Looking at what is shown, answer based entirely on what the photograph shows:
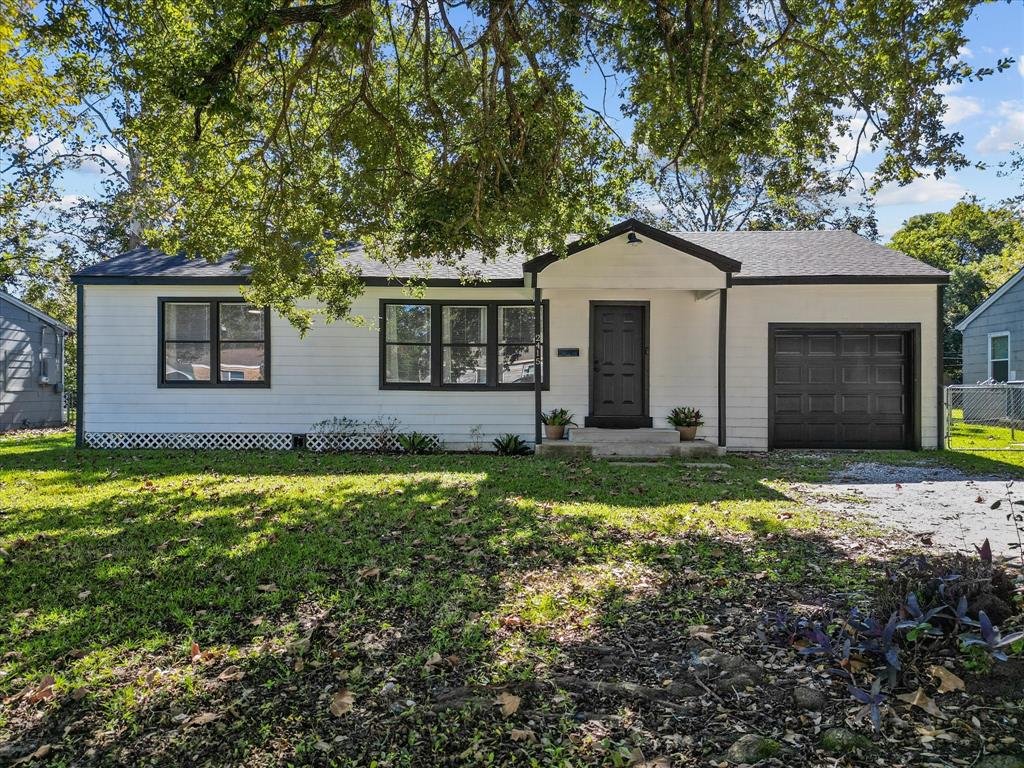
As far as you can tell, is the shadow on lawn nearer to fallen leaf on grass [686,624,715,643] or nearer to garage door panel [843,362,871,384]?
fallen leaf on grass [686,624,715,643]

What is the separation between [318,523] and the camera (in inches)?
243

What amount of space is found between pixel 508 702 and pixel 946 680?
186 centimetres

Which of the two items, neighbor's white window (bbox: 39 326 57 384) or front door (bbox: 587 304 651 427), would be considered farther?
neighbor's white window (bbox: 39 326 57 384)

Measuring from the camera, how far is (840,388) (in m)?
12.4

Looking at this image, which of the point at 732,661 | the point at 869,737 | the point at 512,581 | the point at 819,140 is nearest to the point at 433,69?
the point at 819,140

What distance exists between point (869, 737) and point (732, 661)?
0.72 m

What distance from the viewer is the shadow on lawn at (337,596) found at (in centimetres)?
283

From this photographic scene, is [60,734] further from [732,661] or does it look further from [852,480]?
[852,480]

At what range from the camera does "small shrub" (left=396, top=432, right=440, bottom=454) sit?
11672 millimetres

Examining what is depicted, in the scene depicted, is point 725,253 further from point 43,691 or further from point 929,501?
point 43,691

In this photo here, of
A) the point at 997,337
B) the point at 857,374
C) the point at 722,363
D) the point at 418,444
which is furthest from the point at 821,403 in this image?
the point at 997,337

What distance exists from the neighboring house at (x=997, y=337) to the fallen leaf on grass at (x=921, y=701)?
18.5 m

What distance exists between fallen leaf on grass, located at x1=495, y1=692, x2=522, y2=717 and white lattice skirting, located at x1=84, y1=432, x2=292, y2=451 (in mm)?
9947

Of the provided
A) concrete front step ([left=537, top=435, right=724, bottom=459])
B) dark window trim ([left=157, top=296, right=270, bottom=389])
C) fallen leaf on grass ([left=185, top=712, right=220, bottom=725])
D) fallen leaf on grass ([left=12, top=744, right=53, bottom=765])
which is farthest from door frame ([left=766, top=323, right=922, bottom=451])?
fallen leaf on grass ([left=12, top=744, right=53, bottom=765])
